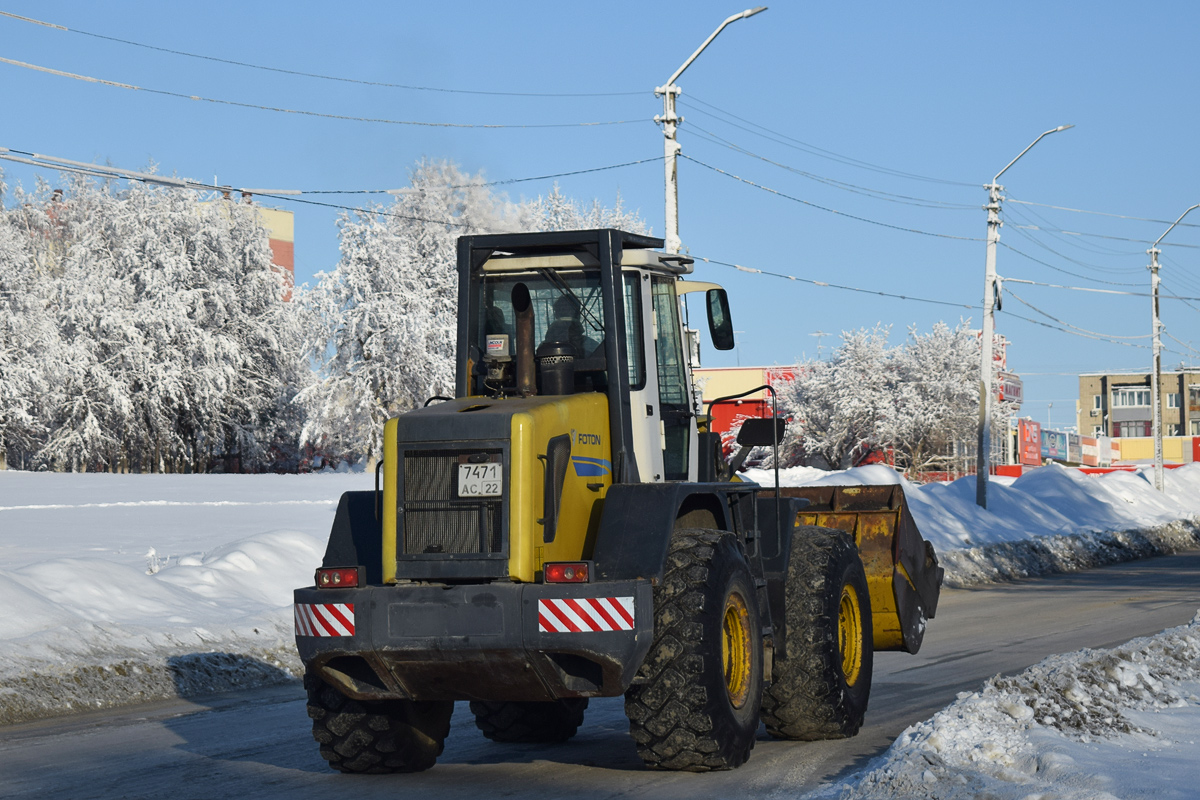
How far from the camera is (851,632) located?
9711 millimetres

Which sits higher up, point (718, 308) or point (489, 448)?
point (718, 308)

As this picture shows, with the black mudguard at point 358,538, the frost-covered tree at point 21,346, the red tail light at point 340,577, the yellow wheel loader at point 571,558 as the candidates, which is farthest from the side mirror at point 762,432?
the frost-covered tree at point 21,346

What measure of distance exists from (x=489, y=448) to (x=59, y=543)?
15930 mm

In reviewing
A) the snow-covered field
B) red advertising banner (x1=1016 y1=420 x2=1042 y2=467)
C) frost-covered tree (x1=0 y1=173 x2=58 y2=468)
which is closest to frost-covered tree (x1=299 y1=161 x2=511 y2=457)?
frost-covered tree (x1=0 y1=173 x2=58 y2=468)

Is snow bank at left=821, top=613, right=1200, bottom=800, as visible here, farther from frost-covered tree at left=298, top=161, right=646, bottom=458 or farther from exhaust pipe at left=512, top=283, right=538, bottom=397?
frost-covered tree at left=298, top=161, right=646, bottom=458

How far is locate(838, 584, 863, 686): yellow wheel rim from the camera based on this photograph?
9.55 m

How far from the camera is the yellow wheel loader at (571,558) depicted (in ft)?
23.5

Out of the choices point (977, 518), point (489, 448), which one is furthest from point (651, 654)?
point (977, 518)

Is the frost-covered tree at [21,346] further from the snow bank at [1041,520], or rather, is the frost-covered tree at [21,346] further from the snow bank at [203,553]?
the snow bank at [1041,520]

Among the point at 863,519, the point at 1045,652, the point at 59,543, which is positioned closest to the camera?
the point at 863,519

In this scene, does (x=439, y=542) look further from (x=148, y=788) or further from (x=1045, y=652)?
(x=1045, y=652)

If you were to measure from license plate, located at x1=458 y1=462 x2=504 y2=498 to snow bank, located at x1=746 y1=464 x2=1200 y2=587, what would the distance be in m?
16.7

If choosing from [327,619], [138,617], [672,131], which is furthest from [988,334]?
[327,619]

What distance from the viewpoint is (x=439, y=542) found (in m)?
7.35
